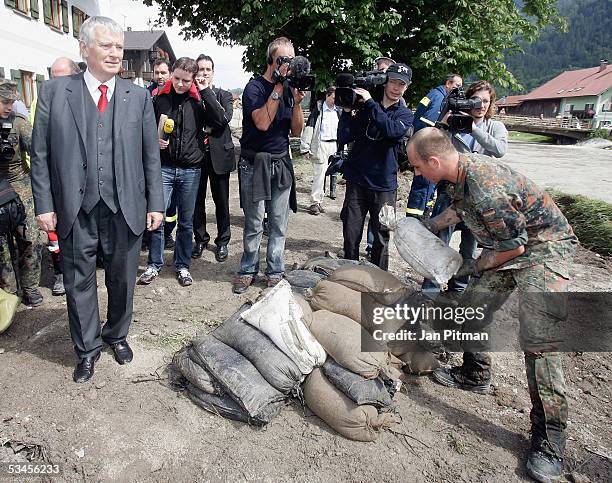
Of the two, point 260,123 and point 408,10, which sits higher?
point 408,10

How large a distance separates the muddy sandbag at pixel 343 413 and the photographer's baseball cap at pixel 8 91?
3.36 m

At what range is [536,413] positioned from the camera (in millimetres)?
2473

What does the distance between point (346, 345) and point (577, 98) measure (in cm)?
6365

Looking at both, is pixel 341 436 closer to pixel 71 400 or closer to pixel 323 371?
pixel 323 371

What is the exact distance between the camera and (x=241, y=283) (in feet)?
14.2

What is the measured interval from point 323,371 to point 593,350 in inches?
102

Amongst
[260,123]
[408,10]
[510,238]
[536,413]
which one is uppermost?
[408,10]

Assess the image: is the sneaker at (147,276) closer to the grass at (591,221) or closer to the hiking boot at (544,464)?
the hiking boot at (544,464)

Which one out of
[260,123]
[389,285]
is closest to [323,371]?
[389,285]

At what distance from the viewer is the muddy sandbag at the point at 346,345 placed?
269cm

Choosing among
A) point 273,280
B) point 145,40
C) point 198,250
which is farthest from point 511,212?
point 145,40

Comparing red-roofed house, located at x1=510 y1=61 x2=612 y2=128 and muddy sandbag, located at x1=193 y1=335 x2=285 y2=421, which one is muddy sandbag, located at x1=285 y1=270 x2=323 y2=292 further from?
red-roofed house, located at x1=510 y1=61 x2=612 y2=128

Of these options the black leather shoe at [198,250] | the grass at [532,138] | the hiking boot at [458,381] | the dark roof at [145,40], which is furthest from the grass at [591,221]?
the dark roof at [145,40]

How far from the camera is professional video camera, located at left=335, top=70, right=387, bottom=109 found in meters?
3.89
